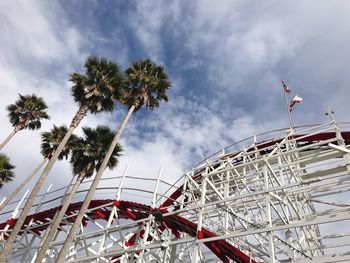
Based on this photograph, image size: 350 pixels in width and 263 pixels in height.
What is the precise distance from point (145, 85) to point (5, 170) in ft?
46.8

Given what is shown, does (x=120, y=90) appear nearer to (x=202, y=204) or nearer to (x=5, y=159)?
(x=202, y=204)

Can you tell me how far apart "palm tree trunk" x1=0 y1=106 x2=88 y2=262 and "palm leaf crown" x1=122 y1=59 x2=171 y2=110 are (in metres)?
3.04

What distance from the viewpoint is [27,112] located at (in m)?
27.2

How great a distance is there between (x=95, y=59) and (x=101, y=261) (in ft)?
40.5

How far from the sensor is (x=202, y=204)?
1279 centimetres

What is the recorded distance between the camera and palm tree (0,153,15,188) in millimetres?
26219

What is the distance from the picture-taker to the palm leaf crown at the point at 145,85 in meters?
20.8

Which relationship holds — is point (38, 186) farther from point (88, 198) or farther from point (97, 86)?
point (97, 86)

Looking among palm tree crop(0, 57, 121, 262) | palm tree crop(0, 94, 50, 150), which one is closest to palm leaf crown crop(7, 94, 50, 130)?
palm tree crop(0, 94, 50, 150)

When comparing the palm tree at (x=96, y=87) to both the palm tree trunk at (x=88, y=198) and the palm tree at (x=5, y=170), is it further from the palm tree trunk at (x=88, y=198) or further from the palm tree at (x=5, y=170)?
the palm tree at (x=5, y=170)

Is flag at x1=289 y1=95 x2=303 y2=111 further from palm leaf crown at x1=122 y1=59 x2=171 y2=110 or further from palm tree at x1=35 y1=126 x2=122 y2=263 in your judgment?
palm tree at x1=35 y1=126 x2=122 y2=263

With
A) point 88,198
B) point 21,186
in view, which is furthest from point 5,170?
point 88,198

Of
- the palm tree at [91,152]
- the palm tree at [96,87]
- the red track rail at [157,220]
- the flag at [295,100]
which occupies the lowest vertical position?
the red track rail at [157,220]

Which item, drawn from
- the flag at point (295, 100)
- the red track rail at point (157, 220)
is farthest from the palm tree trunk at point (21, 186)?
the flag at point (295, 100)
